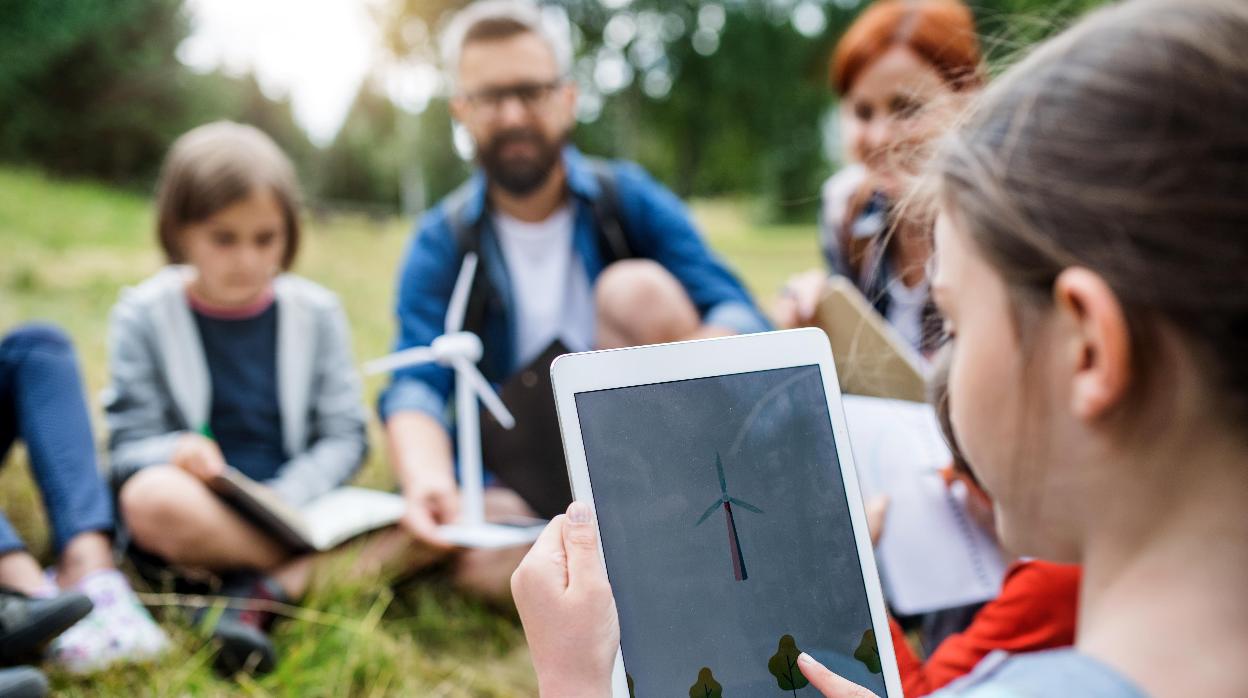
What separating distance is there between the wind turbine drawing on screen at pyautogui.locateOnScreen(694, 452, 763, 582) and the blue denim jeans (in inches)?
65.2

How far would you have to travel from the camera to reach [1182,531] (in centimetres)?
72

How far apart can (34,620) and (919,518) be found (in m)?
1.57

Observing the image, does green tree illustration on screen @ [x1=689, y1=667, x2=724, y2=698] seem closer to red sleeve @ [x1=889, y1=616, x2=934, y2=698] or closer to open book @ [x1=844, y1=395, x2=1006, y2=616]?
red sleeve @ [x1=889, y1=616, x2=934, y2=698]

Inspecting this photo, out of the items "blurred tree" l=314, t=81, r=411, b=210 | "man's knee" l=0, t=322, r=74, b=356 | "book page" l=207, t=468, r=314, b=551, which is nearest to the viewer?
"book page" l=207, t=468, r=314, b=551

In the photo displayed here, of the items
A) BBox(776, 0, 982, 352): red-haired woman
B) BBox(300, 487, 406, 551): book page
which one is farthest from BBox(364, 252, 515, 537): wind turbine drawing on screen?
BBox(776, 0, 982, 352): red-haired woman

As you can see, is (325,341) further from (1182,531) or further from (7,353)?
(1182,531)

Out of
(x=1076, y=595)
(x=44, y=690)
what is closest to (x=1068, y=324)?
(x=1076, y=595)

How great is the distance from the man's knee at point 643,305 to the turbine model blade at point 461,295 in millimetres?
357

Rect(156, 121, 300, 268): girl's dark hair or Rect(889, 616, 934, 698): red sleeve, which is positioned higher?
Rect(156, 121, 300, 268): girl's dark hair

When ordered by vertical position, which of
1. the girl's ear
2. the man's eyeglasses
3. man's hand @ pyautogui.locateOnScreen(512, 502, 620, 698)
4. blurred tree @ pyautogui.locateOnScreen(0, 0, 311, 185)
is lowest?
man's hand @ pyautogui.locateOnScreen(512, 502, 620, 698)

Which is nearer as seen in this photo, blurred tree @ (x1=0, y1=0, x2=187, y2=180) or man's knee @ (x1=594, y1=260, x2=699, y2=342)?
man's knee @ (x1=594, y1=260, x2=699, y2=342)

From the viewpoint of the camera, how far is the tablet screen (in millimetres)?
1002

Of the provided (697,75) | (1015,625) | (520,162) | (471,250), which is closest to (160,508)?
(471,250)

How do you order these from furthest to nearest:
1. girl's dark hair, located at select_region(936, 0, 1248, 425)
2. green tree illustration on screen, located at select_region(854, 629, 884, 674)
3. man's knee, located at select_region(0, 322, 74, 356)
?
1. man's knee, located at select_region(0, 322, 74, 356)
2. green tree illustration on screen, located at select_region(854, 629, 884, 674)
3. girl's dark hair, located at select_region(936, 0, 1248, 425)
